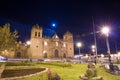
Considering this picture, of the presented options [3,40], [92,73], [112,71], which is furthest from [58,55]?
[92,73]

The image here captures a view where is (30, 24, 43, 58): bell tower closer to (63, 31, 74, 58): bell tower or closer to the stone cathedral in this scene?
the stone cathedral

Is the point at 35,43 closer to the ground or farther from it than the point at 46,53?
farther from it

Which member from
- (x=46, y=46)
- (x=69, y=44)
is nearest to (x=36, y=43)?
(x=46, y=46)

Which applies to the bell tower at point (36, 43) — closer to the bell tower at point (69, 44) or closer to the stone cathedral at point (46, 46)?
the stone cathedral at point (46, 46)

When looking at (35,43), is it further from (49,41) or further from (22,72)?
(22,72)

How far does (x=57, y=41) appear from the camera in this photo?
75.1 meters

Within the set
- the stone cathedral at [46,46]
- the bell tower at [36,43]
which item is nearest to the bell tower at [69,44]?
the stone cathedral at [46,46]

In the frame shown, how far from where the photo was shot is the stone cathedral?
2706 inches

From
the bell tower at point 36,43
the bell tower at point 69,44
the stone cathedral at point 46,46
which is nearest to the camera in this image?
the bell tower at point 36,43

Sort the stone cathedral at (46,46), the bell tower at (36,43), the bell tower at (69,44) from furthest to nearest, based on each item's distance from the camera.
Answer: the bell tower at (69,44)
the stone cathedral at (46,46)
the bell tower at (36,43)

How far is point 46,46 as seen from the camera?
72.4 m

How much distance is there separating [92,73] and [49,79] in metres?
5.38

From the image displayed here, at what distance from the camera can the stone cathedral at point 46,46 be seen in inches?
2706

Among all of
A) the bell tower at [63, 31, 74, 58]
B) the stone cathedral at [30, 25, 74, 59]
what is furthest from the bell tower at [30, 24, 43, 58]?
the bell tower at [63, 31, 74, 58]
